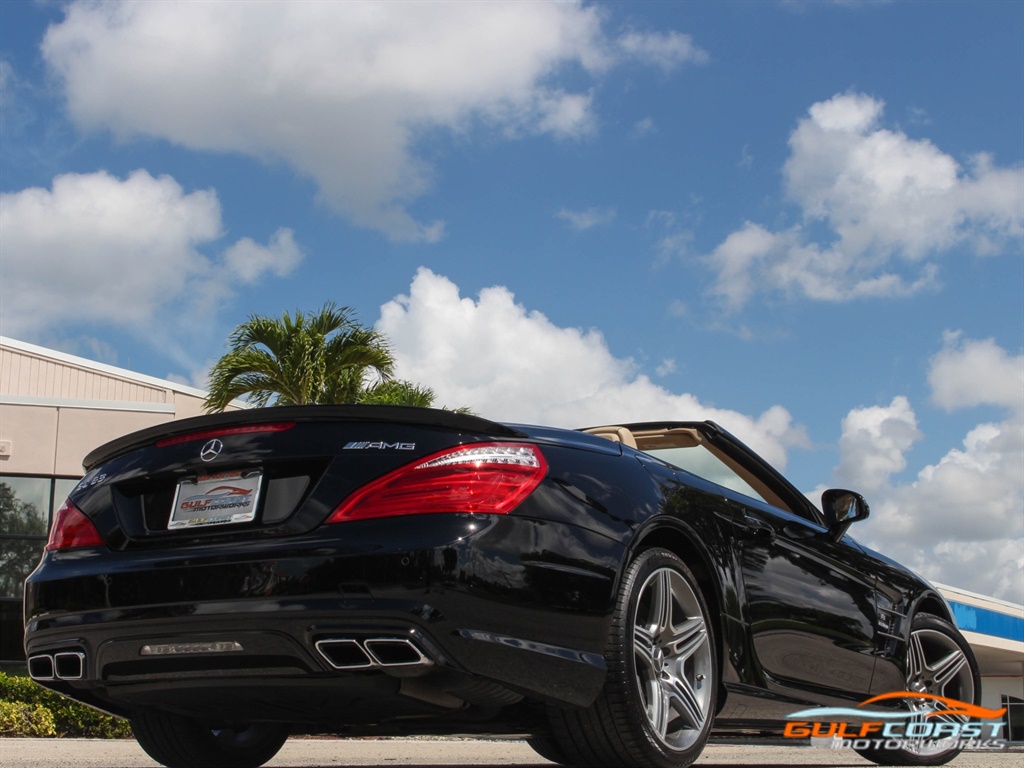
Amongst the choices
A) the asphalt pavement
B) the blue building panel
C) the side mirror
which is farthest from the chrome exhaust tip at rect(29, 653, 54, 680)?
the blue building panel

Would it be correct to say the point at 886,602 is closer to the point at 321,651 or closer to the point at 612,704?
the point at 612,704

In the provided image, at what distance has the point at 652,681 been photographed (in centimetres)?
367

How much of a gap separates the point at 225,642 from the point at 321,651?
12.0 inches

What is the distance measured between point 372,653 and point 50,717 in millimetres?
10995

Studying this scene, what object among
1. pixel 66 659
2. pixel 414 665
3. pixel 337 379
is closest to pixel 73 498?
pixel 66 659

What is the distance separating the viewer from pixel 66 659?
3.58 meters

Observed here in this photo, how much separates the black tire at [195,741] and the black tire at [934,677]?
9.63 ft

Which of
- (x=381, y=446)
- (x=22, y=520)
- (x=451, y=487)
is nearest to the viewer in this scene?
(x=451, y=487)

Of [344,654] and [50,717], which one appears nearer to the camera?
[344,654]

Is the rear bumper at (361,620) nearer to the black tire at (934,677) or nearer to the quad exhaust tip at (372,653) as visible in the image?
the quad exhaust tip at (372,653)

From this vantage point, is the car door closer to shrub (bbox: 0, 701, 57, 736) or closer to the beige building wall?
shrub (bbox: 0, 701, 57, 736)

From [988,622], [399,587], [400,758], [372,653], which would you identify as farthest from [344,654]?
[988,622]

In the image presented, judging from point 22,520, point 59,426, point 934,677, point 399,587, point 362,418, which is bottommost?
point 934,677

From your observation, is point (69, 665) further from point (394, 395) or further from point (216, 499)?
point (394, 395)
